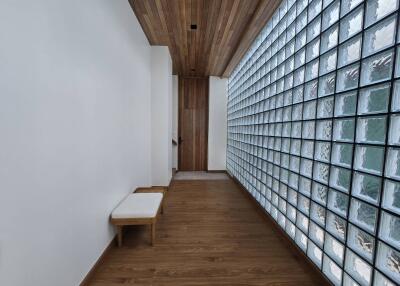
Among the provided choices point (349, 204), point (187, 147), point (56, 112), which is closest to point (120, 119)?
point (56, 112)

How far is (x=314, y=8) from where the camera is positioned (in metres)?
1.73

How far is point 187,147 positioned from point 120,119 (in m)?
3.72

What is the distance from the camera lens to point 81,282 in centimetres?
149

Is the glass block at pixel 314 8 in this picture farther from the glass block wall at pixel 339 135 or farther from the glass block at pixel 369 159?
the glass block at pixel 369 159

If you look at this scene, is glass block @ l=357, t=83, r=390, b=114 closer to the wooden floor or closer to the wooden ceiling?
the wooden floor

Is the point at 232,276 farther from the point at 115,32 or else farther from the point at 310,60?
the point at 115,32

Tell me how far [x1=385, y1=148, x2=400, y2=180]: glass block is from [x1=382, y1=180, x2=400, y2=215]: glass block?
4cm

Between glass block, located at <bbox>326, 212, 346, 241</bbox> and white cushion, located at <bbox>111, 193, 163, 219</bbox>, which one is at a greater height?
glass block, located at <bbox>326, 212, 346, 241</bbox>

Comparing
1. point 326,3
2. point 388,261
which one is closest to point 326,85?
point 326,3

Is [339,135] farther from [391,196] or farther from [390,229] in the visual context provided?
[390,229]

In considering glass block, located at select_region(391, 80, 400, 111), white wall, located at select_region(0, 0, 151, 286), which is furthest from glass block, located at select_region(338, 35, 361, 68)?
white wall, located at select_region(0, 0, 151, 286)

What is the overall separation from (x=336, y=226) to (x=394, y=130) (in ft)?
2.50

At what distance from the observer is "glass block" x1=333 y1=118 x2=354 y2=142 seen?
131cm

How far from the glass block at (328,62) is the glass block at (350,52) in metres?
0.06
